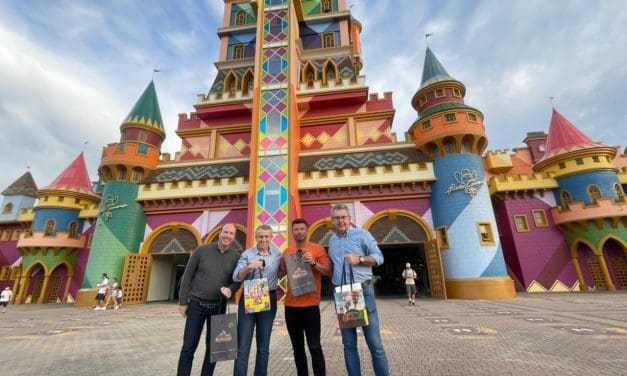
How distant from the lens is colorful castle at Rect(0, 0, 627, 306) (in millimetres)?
14375

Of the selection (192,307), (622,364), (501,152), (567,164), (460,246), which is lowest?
(622,364)

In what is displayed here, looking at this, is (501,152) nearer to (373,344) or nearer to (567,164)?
(567,164)

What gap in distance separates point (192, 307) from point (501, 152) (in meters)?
22.9

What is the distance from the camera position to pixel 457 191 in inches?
559

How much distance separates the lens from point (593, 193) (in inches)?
616

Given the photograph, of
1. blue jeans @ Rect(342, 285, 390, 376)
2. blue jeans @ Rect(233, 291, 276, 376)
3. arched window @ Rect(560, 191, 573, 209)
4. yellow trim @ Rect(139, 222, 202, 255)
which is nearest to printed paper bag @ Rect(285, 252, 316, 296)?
blue jeans @ Rect(233, 291, 276, 376)

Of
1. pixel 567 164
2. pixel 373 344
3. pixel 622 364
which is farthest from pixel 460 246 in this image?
pixel 373 344

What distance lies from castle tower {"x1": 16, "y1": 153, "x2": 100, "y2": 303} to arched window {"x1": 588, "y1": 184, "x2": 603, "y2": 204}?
103ft

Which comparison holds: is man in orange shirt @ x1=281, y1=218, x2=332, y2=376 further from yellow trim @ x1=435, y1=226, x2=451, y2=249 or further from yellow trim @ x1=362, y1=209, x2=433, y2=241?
yellow trim @ x1=435, y1=226, x2=451, y2=249

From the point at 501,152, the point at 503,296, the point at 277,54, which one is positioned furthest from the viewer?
the point at 501,152

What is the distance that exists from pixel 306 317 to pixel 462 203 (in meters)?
13.2

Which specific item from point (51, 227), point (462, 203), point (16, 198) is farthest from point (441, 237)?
point (16, 198)

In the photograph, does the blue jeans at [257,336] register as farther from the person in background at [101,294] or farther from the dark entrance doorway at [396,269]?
the dark entrance doorway at [396,269]

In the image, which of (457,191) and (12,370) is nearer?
(12,370)
